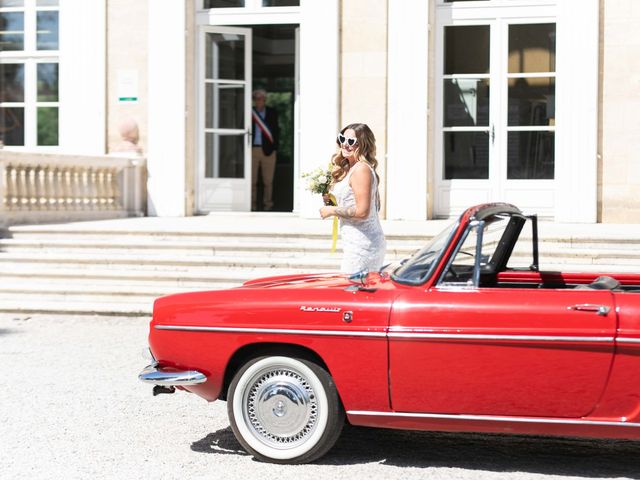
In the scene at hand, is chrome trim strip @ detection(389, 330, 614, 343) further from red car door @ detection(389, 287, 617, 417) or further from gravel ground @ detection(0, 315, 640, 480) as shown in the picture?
gravel ground @ detection(0, 315, 640, 480)

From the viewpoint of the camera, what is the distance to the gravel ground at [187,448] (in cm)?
532

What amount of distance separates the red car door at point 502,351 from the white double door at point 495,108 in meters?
10.6

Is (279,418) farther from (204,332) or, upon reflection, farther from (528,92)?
(528,92)

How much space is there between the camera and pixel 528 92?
15734 millimetres

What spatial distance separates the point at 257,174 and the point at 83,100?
374 cm

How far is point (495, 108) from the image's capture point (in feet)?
51.9

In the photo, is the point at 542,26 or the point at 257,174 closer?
the point at 542,26

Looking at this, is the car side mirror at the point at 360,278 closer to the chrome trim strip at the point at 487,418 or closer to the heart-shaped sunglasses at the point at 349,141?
the chrome trim strip at the point at 487,418

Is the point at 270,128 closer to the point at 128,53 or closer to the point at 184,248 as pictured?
the point at 128,53

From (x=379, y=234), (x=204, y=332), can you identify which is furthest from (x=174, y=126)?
(x=204, y=332)

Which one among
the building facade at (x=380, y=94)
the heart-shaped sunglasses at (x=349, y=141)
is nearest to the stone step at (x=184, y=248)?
the building facade at (x=380, y=94)

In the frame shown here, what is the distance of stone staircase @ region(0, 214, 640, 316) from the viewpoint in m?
11.8

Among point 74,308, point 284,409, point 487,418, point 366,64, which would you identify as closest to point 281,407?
point 284,409

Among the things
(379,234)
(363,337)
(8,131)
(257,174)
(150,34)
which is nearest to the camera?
(363,337)
